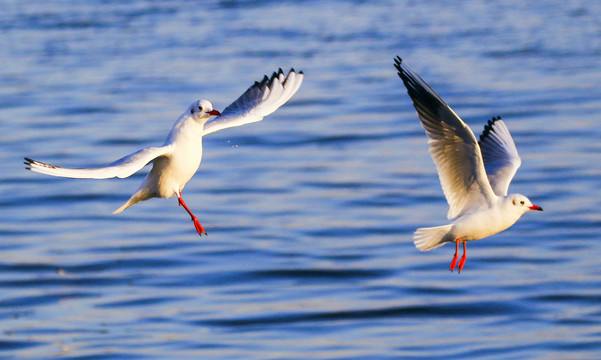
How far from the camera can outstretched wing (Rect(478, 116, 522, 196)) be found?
10633 millimetres

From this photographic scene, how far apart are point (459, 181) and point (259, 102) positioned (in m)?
2.06

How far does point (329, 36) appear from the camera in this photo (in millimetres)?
32688

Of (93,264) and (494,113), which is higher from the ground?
(494,113)

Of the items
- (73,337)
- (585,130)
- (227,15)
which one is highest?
(227,15)

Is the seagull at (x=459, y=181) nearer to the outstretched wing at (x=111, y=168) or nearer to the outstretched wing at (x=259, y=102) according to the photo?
the outstretched wing at (x=259, y=102)

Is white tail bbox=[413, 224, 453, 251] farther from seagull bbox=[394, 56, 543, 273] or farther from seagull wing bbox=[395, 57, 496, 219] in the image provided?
seagull wing bbox=[395, 57, 496, 219]

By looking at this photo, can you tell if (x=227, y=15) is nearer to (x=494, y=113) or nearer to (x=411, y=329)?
(x=494, y=113)

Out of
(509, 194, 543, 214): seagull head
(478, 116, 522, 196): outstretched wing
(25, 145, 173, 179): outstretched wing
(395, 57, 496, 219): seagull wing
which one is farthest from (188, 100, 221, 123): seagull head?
(478, 116, 522, 196): outstretched wing

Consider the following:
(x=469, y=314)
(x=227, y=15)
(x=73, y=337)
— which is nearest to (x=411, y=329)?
(x=469, y=314)

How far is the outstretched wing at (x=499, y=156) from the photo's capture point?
10633 millimetres

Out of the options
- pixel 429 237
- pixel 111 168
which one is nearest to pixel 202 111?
pixel 111 168

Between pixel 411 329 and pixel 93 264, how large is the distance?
17.1ft

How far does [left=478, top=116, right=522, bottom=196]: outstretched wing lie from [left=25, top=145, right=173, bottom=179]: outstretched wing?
148 inches

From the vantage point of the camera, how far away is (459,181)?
9.83 m
